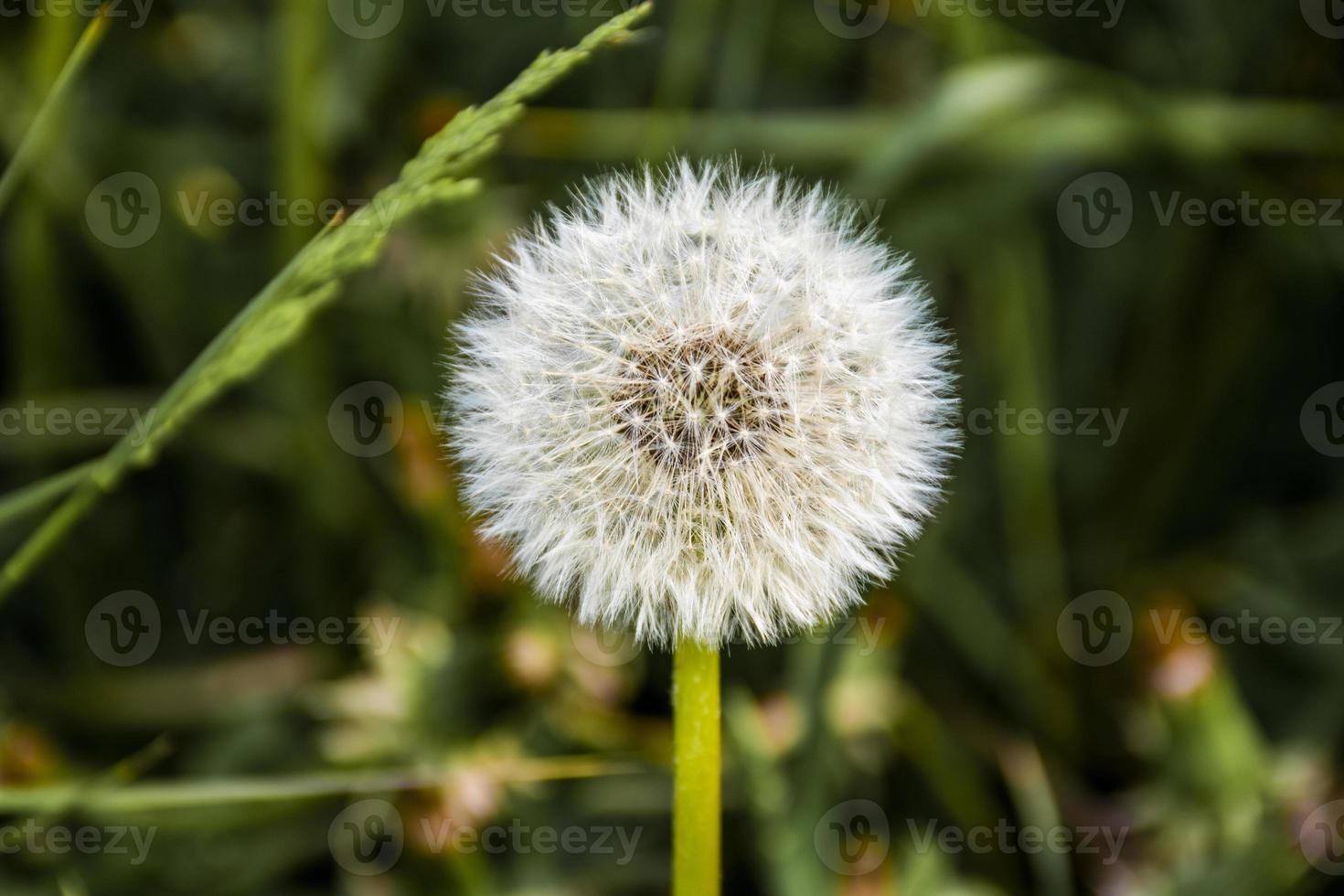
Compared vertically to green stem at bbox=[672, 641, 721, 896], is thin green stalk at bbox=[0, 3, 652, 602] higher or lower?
higher

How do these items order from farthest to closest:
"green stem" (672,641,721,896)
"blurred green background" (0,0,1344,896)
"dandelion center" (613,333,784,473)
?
1. "blurred green background" (0,0,1344,896)
2. "dandelion center" (613,333,784,473)
3. "green stem" (672,641,721,896)

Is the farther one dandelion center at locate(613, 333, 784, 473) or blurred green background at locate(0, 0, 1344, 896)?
blurred green background at locate(0, 0, 1344, 896)

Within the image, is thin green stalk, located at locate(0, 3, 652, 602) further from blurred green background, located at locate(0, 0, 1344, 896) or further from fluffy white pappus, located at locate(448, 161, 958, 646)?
blurred green background, located at locate(0, 0, 1344, 896)

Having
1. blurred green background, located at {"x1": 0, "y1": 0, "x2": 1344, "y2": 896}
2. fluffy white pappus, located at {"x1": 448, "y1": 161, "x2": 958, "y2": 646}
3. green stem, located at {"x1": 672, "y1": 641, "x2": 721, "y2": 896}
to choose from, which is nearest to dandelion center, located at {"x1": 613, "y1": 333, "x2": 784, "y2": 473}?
fluffy white pappus, located at {"x1": 448, "y1": 161, "x2": 958, "y2": 646}

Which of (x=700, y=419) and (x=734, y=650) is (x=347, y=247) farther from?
(x=734, y=650)

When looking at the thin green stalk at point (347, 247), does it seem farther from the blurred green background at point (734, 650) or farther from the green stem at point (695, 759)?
the blurred green background at point (734, 650)

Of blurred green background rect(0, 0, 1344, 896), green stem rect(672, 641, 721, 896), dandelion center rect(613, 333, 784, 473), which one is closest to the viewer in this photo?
green stem rect(672, 641, 721, 896)

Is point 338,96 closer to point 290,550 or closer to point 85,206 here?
point 85,206
